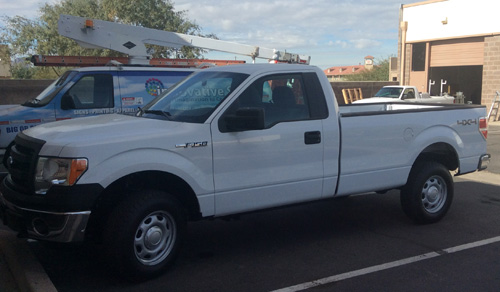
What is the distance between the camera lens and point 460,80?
99.2 feet

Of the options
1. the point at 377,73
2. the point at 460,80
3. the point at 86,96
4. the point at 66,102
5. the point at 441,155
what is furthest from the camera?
the point at 377,73

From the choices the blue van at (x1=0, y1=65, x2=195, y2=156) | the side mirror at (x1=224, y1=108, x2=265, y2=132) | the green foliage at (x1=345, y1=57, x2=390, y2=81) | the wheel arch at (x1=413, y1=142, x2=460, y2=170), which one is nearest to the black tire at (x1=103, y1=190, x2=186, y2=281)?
the side mirror at (x1=224, y1=108, x2=265, y2=132)

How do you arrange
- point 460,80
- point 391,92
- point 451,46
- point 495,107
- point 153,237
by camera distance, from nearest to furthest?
point 153,237, point 391,92, point 495,107, point 451,46, point 460,80

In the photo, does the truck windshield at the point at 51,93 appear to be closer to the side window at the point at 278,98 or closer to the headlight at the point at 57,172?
the headlight at the point at 57,172

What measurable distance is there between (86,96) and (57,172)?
5.22 meters

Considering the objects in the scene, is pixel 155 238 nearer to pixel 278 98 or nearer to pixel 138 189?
pixel 138 189

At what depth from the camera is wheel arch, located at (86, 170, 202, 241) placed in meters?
4.46

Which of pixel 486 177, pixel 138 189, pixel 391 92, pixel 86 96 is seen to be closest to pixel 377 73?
pixel 391 92

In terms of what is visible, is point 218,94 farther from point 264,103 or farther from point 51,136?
point 51,136

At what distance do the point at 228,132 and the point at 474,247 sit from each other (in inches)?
124

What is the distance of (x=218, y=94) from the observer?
513 centimetres

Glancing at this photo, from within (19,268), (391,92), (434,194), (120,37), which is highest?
(120,37)

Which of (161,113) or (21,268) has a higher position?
(161,113)

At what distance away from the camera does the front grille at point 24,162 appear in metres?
4.29
